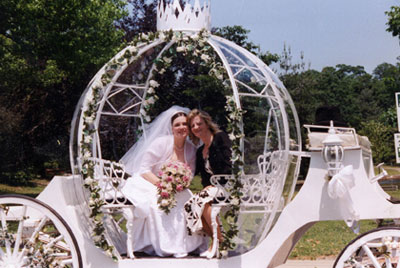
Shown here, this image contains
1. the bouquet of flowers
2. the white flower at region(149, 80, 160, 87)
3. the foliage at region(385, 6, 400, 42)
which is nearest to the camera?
the bouquet of flowers

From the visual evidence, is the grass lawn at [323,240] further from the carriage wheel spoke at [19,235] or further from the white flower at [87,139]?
the carriage wheel spoke at [19,235]

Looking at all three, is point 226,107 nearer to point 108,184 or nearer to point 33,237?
point 108,184

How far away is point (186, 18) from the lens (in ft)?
16.6

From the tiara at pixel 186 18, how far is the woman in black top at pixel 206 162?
854 mm

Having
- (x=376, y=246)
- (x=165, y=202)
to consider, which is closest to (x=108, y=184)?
(x=165, y=202)

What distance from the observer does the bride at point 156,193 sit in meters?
4.87

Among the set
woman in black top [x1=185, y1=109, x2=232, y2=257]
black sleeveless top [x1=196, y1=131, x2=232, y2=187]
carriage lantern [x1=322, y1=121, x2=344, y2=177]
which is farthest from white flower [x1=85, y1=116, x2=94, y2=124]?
carriage lantern [x1=322, y1=121, x2=344, y2=177]

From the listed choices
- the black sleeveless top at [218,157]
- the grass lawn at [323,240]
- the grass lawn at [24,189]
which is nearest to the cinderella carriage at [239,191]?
the black sleeveless top at [218,157]

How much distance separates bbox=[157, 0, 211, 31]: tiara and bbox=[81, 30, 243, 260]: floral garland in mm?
117

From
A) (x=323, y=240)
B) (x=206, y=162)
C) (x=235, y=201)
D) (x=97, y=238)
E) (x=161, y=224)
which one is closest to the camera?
(x=235, y=201)

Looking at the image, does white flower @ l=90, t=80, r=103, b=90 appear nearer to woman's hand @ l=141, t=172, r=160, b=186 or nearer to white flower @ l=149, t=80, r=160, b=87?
woman's hand @ l=141, t=172, r=160, b=186

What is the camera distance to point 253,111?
4852 mm

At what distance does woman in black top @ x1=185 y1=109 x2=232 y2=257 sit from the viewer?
469 centimetres

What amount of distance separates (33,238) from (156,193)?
1.10 meters
